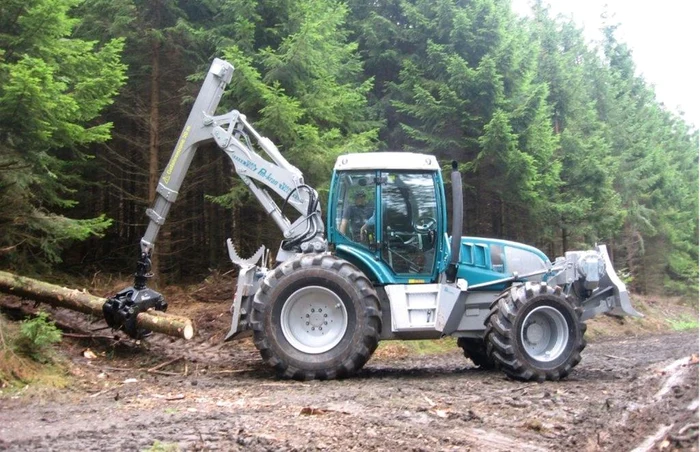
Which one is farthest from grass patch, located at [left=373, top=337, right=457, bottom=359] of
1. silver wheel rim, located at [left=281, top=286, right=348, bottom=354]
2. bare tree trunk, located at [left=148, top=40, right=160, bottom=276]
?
bare tree trunk, located at [left=148, top=40, right=160, bottom=276]

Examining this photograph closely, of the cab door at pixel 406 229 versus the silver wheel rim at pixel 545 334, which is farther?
the cab door at pixel 406 229

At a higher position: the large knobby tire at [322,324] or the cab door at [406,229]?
the cab door at [406,229]

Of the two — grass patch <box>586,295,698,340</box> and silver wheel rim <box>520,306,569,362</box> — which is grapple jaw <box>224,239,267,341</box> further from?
grass patch <box>586,295,698,340</box>

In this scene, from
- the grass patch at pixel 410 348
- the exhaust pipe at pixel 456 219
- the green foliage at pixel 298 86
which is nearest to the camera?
the exhaust pipe at pixel 456 219

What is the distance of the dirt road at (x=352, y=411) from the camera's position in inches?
188

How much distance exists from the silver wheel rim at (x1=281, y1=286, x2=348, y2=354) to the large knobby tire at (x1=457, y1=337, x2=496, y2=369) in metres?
2.33

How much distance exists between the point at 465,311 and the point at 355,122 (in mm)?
7324

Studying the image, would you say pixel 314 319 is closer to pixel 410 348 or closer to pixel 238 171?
pixel 238 171

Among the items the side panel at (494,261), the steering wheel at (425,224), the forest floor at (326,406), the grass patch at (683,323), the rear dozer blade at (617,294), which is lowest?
the grass patch at (683,323)

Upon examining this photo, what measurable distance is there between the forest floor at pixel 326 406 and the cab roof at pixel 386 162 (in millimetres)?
2731

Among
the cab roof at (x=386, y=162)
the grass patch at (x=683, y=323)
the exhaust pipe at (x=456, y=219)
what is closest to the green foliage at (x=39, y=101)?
the cab roof at (x=386, y=162)

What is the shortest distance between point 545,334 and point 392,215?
2.48 metres

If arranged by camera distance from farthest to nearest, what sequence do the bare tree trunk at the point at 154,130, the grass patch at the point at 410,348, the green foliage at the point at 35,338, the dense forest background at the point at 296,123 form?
Answer: the bare tree trunk at the point at 154,130 → the grass patch at the point at 410,348 → the dense forest background at the point at 296,123 → the green foliage at the point at 35,338

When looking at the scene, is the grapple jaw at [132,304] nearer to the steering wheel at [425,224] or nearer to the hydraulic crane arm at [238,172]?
the hydraulic crane arm at [238,172]
